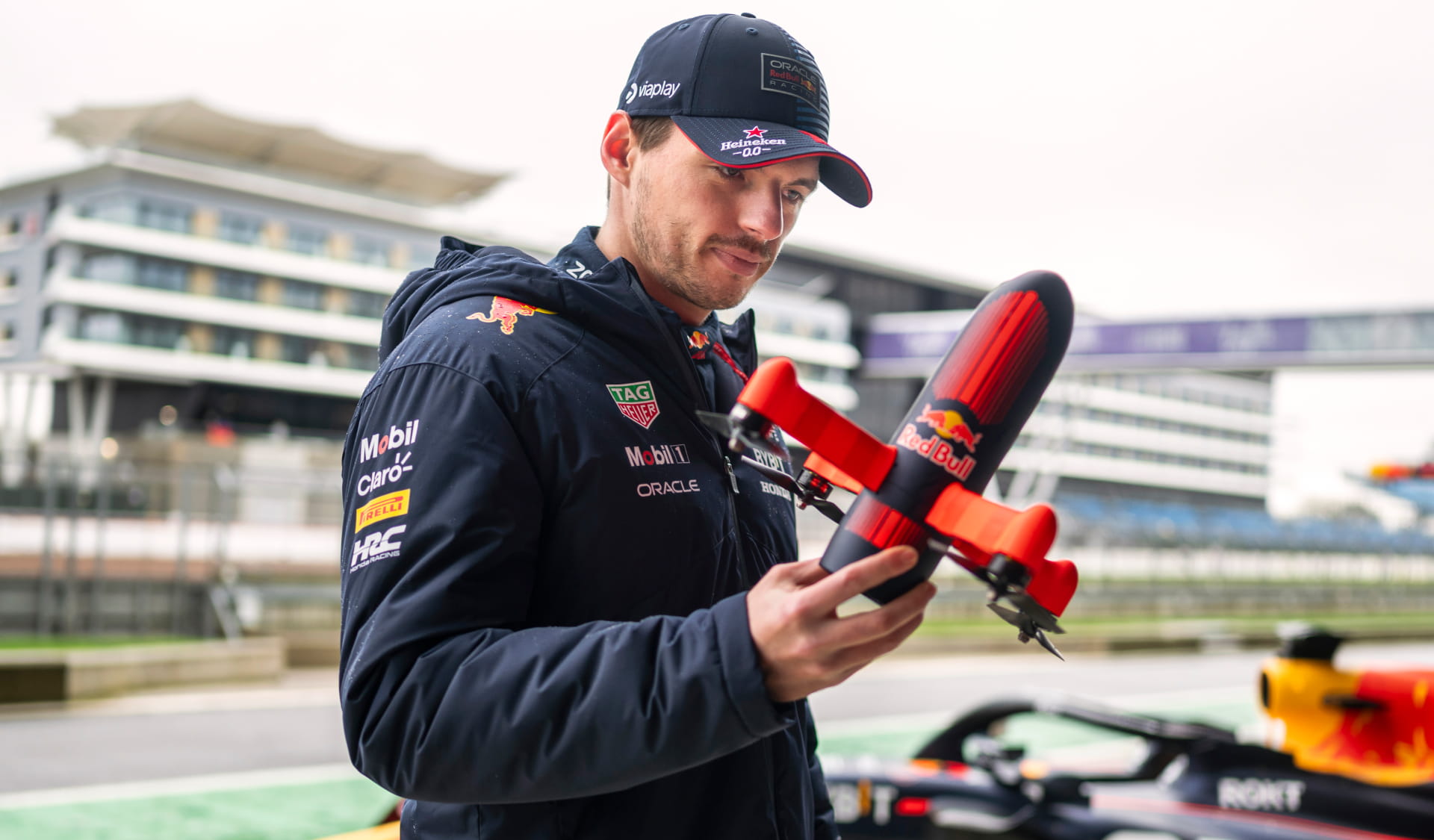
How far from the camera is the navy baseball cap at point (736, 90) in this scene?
1.52 metres

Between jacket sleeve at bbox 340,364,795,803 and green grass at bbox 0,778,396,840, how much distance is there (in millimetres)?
5528

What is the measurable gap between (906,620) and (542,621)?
47 centimetres

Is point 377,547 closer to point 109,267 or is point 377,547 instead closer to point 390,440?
point 390,440

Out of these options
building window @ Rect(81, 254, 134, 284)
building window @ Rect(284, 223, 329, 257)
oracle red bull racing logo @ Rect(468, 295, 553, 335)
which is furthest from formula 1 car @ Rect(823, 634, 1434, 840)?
building window @ Rect(284, 223, 329, 257)

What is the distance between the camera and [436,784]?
4.08 feet

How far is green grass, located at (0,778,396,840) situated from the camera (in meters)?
6.45

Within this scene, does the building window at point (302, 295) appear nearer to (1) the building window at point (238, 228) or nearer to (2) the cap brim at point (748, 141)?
(1) the building window at point (238, 228)

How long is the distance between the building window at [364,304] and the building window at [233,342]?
5.64m

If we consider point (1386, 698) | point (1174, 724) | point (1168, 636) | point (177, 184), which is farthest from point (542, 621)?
point (177, 184)

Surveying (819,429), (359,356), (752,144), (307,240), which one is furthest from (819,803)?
(307,240)

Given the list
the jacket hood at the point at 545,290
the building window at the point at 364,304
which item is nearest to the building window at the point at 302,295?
the building window at the point at 364,304

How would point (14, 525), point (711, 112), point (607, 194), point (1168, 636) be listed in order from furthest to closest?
point (1168, 636) < point (14, 525) < point (607, 194) < point (711, 112)

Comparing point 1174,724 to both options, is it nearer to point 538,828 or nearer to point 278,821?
point 538,828

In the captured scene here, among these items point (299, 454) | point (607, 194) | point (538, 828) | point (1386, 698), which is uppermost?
point (607, 194)
